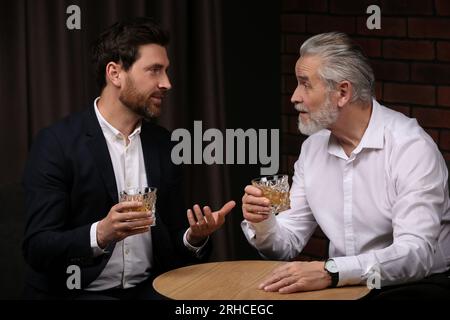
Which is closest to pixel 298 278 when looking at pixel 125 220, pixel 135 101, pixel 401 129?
pixel 125 220

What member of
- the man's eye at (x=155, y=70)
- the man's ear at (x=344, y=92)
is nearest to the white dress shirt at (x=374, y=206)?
the man's ear at (x=344, y=92)

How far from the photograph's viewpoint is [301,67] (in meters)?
3.29

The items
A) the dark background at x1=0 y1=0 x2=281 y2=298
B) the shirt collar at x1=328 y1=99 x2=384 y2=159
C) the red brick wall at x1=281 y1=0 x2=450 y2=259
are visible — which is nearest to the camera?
the shirt collar at x1=328 y1=99 x2=384 y2=159

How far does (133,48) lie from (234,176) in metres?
1.39

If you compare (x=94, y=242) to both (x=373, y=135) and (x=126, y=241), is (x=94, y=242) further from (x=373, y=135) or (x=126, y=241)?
(x=373, y=135)

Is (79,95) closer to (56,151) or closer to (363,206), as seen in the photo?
(56,151)

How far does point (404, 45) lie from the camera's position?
13.8 ft

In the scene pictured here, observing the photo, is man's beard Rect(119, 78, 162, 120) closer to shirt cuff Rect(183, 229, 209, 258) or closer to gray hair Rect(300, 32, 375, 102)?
shirt cuff Rect(183, 229, 209, 258)

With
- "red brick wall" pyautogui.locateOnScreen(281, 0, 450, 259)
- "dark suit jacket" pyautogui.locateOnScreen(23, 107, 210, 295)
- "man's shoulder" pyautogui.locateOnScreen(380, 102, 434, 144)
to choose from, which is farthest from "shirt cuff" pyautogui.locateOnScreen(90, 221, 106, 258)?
"red brick wall" pyautogui.locateOnScreen(281, 0, 450, 259)

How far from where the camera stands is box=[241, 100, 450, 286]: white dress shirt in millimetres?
2996

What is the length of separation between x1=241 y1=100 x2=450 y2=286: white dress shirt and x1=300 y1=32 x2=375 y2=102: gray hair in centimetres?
9

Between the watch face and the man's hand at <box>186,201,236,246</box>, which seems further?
the man's hand at <box>186,201,236,246</box>

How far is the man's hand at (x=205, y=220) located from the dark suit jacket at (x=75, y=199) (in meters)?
0.15

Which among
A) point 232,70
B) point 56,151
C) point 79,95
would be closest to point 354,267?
point 56,151
